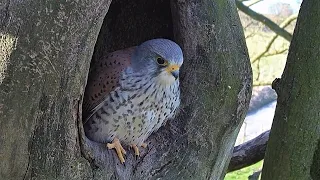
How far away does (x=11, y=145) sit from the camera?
1871 mm

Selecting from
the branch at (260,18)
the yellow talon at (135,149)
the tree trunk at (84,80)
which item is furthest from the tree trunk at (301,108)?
the branch at (260,18)

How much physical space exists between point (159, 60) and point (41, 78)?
0.75 metres

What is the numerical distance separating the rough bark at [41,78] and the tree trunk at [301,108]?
3.44ft

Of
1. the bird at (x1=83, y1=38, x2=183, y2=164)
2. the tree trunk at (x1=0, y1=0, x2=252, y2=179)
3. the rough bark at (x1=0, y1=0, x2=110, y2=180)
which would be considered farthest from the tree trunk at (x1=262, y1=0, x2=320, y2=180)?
the rough bark at (x1=0, y1=0, x2=110, y2=180)

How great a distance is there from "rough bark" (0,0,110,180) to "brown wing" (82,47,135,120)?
1.59 feet

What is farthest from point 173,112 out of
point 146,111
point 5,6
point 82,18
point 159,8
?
point 5,6

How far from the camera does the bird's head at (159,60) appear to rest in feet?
7.80

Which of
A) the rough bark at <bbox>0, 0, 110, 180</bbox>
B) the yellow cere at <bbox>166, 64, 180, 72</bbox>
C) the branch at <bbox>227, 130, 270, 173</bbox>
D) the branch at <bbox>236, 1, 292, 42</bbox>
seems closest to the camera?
the rough bark at <bbox>0, 0, 110, 180</bbox>

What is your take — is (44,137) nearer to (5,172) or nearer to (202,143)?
(5,172)

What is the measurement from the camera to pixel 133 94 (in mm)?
2410

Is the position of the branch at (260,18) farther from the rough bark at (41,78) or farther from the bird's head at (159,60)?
the rough bark at (41,78)

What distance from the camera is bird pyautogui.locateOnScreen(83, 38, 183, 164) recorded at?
241 cm

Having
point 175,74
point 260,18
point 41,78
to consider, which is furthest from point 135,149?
point 260,18

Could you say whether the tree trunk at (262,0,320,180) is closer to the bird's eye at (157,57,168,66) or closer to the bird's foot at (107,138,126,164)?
the bird's eye at (157,57,168,66)
